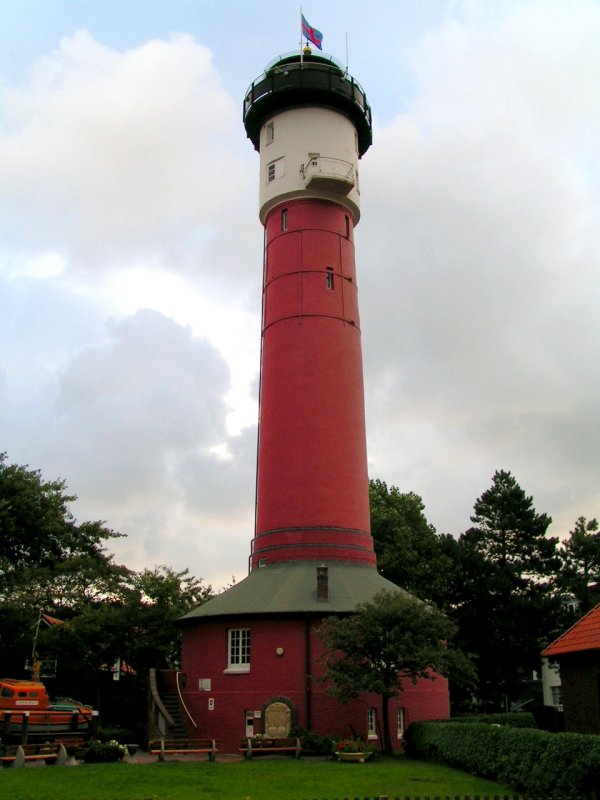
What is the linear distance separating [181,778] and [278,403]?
1627 centimetres

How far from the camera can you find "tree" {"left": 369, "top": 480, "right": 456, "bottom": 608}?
42.3 metres

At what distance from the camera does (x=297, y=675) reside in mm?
26984

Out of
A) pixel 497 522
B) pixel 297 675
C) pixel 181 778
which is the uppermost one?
pixel 497 522

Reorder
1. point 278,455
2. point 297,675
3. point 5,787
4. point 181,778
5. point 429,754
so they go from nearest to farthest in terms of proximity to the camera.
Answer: point 5,787 → point 181,778 → point 429,754 → point 297,675 → point 278,455

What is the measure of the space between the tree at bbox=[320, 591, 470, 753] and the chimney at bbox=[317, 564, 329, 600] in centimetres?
317

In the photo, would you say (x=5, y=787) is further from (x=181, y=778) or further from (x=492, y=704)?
(x=492, y=704)

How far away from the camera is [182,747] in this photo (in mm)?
25297

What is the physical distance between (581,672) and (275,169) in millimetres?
23291

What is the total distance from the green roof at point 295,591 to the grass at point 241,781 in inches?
237

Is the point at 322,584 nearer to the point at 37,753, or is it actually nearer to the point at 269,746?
the point at 269,746

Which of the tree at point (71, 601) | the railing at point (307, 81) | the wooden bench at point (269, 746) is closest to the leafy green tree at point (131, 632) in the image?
the tree at point (71, 601)

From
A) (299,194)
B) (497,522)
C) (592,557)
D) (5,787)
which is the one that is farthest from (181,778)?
(592,557)

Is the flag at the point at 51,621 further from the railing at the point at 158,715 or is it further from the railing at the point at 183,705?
the railing at the point at 183,705

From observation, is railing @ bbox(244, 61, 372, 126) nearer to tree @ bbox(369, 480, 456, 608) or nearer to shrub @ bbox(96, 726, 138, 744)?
tree @ bbox(369, 480, 456, 608)
